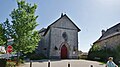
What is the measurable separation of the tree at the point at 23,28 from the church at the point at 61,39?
11172mm

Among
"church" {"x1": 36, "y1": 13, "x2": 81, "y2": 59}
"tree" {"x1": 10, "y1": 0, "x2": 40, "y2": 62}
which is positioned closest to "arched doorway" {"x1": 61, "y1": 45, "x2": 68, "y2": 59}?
"church" {"x1": 36, "y1": 13, "x2": 81, "y2": 59}

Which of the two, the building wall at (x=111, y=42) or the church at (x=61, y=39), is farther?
the church at (x=61, y=39)

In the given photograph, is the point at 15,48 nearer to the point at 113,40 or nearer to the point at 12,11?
the point at 12,11

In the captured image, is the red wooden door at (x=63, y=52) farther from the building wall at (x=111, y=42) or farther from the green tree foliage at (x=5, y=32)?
the green tree foliage at (x=5, y=32)

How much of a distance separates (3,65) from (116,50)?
21.7 metres

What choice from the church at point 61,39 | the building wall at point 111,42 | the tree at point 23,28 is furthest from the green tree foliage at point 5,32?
the building wall at point 111,42

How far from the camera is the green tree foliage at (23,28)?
23.8m

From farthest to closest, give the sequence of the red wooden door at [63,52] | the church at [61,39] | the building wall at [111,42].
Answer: the red wooden door at [63,52] → the church at [61,39] → the building wall at [111,42]

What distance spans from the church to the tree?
1117 cm

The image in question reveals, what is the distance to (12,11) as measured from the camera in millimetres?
24859

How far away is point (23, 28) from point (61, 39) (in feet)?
46.1

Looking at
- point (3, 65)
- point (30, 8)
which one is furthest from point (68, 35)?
point (3, 65)

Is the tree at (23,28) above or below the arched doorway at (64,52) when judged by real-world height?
above

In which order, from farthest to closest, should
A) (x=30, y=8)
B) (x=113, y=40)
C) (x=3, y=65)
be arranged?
(x=113, y=40)
(x=30, y=8)
(x=3, y=65)
